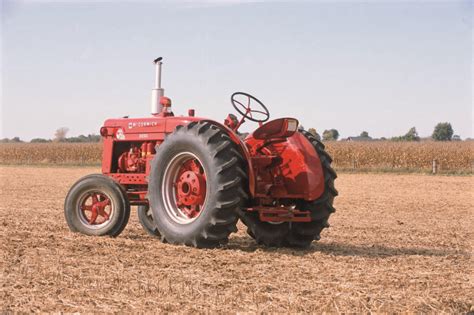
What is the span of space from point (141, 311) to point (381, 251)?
4.01 m

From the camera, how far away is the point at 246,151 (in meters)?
7.10

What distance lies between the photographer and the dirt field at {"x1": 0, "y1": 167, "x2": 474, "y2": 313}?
484 centimetres

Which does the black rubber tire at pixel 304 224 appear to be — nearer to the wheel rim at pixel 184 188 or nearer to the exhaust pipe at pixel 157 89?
the wheel rim at pixel 184 188

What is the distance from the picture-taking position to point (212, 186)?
Answer: 23.0 ft

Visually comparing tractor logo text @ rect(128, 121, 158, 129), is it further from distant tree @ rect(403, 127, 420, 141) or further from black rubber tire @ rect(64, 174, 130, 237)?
distant tree @ rect(403, 127, 420, 141)

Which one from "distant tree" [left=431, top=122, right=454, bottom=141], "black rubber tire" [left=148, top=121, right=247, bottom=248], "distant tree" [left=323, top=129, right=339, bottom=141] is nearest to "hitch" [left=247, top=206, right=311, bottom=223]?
"black rubber tire" [left=148, top=121, right=247, bottom=248]

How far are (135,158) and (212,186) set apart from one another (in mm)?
2271

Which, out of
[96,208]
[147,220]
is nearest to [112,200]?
[96,208]

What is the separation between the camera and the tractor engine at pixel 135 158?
8.79 metres

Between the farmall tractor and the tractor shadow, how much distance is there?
8.6 inches

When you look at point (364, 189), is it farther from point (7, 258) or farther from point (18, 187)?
point (7, 258)

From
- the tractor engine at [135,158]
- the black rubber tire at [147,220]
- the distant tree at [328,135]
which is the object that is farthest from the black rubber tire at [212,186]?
the distant tree at [328,135]

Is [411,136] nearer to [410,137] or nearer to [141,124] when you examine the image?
[410,137]

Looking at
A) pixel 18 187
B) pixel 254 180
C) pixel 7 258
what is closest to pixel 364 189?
pixel 18 187
